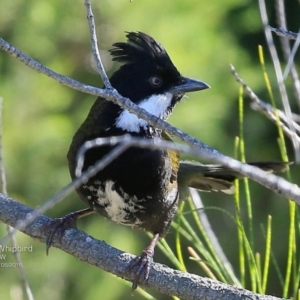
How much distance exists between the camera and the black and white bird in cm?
362

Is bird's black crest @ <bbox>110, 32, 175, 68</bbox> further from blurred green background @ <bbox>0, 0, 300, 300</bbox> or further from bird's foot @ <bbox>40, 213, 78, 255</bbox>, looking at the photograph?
blurred green background @ <bbox>0, 0, 300, 300</bbox>

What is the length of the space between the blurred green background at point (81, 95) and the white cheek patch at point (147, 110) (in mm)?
2061

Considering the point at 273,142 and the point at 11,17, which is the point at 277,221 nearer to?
the point at 273,142

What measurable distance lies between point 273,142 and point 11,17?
259cm

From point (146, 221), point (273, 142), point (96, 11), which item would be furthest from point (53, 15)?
point (146, 221)

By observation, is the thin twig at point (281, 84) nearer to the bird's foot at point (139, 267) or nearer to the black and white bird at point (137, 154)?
the bird's foot at point (139, 267)

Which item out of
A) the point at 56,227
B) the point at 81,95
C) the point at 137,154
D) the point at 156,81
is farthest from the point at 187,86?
the point at 81,95

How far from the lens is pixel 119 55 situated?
3.93 m

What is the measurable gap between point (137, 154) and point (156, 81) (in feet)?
1.52

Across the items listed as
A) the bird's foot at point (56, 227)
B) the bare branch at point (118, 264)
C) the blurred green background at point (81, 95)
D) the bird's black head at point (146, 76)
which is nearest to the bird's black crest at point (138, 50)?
the bird's black head at point (146, 76)

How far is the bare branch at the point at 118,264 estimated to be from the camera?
2719 millimetres

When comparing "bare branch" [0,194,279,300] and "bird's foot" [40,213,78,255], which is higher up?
"bare branch" [0,194,279,300]

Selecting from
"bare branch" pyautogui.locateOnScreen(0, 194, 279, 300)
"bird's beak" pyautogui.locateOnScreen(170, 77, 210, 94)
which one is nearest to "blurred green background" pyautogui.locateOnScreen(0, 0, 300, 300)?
"bird's beak" pyautogui.locateOnScreen(170, 77, 210, 94)

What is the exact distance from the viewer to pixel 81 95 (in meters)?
6.59
